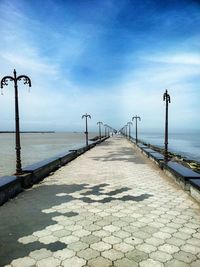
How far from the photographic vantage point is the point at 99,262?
13.7 feet

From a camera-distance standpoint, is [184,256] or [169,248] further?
[169,248]

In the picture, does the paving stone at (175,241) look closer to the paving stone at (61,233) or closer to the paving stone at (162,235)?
the paving stone at (162,235)

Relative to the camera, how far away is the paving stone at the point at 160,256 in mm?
4250

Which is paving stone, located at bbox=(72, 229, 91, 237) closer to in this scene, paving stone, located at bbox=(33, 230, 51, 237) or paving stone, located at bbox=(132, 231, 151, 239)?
paving stone, located at bbox=(33, 230, 51, 237)

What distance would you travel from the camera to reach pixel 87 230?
5.46 meters

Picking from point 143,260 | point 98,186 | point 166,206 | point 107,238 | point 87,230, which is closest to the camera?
point 143,260

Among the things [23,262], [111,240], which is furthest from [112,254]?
[23,262]

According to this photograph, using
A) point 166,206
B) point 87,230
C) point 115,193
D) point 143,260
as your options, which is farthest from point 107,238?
point 115,193

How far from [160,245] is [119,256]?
2.80ft

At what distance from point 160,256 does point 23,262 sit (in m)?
2.22

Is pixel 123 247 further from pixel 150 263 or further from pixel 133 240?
pixel 150 263

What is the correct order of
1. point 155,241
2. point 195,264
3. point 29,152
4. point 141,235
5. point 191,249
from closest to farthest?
point 195,264
point 191,249
point 155,241
point 141,235
point 29,152

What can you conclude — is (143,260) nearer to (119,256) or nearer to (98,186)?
(119,256)

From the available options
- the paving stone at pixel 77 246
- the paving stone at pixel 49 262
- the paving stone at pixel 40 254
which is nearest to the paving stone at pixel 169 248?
the paving stone at pixel 77 246
